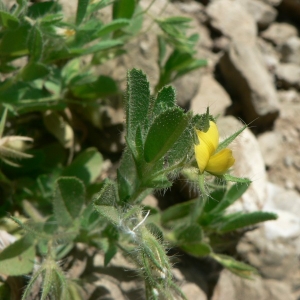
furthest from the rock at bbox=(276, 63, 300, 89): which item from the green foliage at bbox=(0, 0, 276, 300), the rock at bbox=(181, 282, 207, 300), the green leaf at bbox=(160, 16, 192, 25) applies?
the rock at bbox=(181, 282, 207, 300)

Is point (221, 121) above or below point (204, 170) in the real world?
below

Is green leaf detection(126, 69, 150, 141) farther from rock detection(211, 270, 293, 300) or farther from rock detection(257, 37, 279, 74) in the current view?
rock detection(257, 37, 279, 74)

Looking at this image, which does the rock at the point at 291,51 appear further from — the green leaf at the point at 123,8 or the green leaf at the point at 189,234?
the green leaf at the point at 189,234

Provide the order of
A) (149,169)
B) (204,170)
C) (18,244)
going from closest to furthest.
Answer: (204,170), (149,169), (18,244)

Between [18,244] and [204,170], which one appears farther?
[18,244]

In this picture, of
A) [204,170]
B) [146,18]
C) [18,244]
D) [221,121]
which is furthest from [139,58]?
[204,170]

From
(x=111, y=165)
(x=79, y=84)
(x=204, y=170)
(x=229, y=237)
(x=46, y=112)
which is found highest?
(x=204, y=170)

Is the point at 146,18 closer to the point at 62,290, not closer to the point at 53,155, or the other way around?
the point at 53,155
